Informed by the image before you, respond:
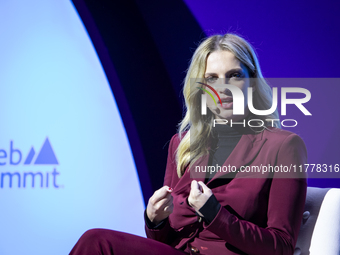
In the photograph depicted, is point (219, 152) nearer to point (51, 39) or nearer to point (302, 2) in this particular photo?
point (302, 2)

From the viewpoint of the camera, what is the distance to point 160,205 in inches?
46.8

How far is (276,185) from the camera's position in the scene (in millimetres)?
1125

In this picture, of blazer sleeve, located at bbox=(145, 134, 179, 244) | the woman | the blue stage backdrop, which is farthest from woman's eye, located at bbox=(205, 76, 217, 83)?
the blue stage backdrop

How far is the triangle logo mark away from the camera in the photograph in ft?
7.23

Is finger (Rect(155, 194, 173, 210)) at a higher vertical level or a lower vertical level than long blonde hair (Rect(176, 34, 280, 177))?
lower

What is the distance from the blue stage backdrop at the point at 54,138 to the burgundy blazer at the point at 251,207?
1.13m

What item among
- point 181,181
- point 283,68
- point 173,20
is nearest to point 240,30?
point 283,68

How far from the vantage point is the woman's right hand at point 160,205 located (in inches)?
46.1

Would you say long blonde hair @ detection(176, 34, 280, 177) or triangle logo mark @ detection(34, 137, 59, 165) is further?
triangle logo mark @ detection(34, 137, 59, 165)

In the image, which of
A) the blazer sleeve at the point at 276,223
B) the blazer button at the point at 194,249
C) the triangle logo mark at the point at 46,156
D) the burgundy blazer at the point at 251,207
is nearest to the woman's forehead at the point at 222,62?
the burgundy blazer at the point at 251,207

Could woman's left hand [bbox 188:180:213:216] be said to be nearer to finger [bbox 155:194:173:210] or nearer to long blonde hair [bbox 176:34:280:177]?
finger [bbox 155:194:173:210]

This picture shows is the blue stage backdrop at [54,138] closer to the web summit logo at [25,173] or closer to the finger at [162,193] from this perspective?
the web summit logo at [25,173]

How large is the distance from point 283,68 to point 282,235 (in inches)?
49.0

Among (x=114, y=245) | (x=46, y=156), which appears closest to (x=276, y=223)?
(x=114, y=245)
